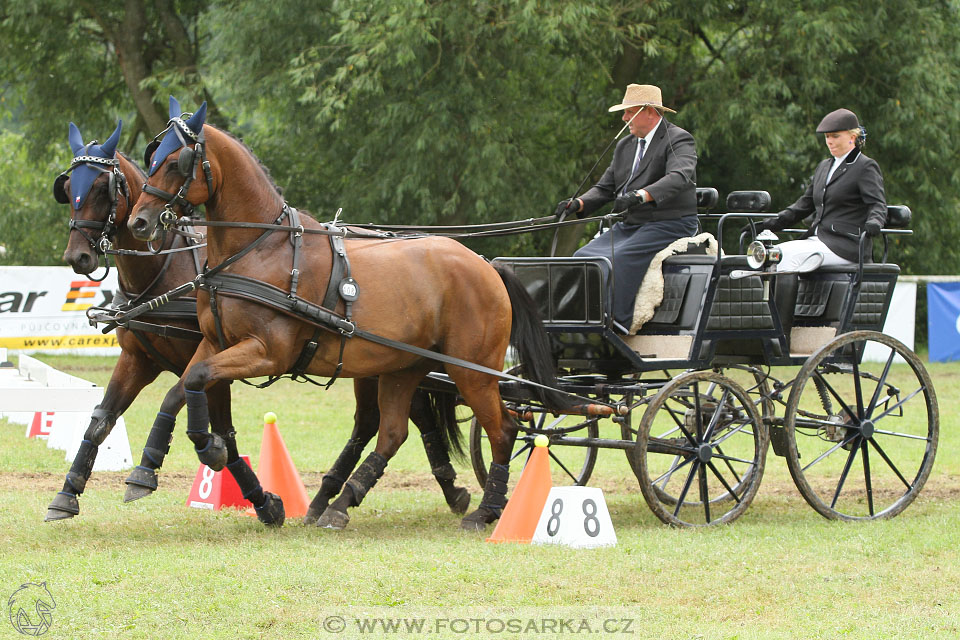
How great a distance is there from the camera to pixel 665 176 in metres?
7.15

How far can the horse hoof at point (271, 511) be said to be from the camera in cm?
663

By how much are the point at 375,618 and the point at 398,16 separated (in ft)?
35.8

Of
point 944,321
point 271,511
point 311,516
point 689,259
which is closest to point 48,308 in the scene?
point 311,516

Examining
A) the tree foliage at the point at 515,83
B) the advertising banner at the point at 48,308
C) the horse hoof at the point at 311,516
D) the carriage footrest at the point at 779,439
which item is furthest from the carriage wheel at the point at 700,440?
the advertising banner at the point at 48,308

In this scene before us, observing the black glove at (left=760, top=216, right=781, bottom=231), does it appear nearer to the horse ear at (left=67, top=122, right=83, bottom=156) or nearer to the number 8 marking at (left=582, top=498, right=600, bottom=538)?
the number 8 marking at (left=582, top=498, right=600, bottom=538)

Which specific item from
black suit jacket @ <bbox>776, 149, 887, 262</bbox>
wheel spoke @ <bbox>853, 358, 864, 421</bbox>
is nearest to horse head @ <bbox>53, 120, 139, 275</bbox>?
black suit jacket @ <bbox>776, 149, 887, 262</bbox>

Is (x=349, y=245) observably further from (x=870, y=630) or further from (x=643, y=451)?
(x=870, y=630)

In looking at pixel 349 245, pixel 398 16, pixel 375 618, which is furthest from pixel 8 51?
pixel 375 618

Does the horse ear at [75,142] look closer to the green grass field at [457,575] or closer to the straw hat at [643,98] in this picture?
the green grass field at [457,575]

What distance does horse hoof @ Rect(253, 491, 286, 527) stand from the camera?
6.63 m

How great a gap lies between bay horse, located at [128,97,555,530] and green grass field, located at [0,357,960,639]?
686 millimetres

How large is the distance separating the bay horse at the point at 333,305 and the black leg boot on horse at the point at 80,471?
2.50 ft

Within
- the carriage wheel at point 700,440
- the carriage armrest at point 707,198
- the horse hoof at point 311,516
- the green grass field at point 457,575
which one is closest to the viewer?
the green grass field at point 457,575

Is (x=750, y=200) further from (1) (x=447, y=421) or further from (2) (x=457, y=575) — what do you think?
(2) (x=457, y=575)
